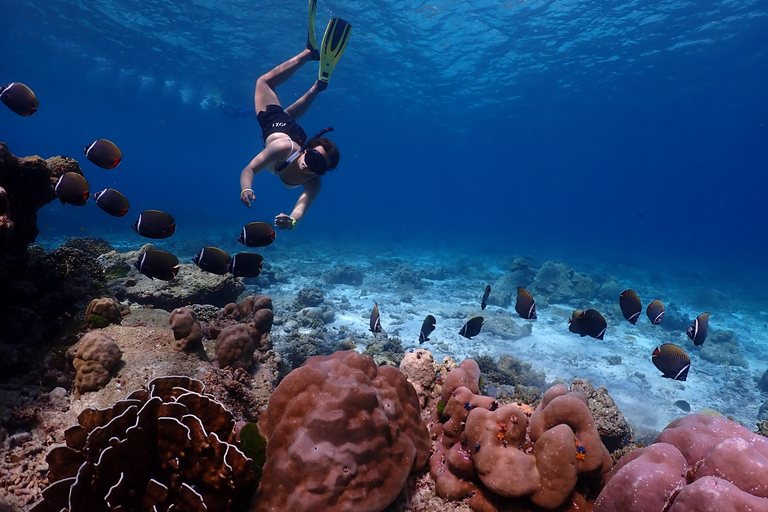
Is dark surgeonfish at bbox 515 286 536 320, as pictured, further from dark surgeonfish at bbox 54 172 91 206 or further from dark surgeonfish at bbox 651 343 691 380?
dark surgeonfish at bbox 54 172 91 206

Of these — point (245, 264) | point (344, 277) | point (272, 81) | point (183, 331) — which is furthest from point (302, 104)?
point (344, 277)

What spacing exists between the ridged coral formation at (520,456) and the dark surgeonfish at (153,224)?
422 centimetres

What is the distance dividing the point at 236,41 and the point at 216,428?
1286 inches

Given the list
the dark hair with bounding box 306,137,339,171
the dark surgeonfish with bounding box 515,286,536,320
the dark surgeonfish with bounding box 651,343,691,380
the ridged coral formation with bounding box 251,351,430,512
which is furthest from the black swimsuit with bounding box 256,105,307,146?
the dark surgeonfish with bounding box 651,343,691,380

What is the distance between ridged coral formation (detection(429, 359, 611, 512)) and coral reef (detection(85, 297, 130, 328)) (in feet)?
14.6

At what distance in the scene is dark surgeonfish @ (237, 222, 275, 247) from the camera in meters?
4.40

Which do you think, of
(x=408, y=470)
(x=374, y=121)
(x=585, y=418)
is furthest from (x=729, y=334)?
(x=374, y=121)

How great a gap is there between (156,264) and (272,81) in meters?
5.78

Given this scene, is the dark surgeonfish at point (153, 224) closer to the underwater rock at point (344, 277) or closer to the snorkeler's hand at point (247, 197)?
the snorkeler's hand at point (247, 197)

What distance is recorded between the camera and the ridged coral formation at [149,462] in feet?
6.29

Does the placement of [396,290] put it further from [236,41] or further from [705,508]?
[236,41]

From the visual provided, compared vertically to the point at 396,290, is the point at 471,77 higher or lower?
higher

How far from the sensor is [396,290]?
56.9 ft

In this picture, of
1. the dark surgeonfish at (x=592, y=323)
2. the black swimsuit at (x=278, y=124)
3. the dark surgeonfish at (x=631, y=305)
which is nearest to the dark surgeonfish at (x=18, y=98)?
the black swimsuit at (x=278, y=124)
